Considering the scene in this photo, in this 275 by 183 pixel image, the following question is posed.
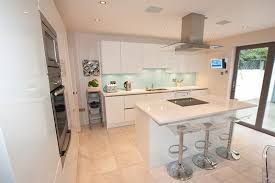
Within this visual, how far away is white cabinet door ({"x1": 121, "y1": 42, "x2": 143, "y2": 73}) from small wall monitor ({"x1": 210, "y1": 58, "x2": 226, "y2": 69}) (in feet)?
7.82

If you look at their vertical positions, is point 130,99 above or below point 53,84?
below

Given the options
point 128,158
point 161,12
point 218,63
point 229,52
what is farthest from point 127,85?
point 229,52

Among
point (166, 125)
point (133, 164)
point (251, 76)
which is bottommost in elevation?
point (133, 164)

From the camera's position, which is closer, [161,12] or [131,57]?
[161,12]

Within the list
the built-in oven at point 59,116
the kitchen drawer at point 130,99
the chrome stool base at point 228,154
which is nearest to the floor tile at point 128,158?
the built-in oven at point 59,116

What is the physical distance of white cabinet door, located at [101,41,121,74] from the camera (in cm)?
349

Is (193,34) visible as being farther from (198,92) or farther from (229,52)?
(198,92)

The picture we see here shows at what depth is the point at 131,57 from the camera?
3783mm

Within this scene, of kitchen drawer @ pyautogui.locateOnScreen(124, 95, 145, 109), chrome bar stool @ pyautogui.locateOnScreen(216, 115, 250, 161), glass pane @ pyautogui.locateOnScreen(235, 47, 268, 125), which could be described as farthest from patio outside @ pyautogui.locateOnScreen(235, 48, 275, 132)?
kitchen drawer @ pyautogui.locateOnScreen(124, 95, 145, 109)

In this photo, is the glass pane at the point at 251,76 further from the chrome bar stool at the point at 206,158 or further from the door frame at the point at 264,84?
the chrome bar stool at the point at 206,158

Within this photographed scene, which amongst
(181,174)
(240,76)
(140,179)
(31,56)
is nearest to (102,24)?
(31,56)

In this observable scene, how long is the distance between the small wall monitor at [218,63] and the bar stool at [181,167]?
301 centimetres

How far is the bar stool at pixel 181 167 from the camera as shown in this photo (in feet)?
6.22

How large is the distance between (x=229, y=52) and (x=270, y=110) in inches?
71.4
